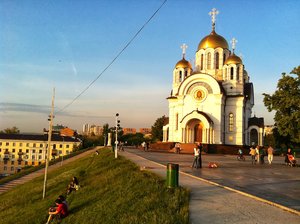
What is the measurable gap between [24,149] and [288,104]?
81.7 m

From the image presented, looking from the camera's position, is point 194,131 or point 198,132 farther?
point 194,131

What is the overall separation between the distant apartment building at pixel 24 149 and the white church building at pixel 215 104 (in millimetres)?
50497

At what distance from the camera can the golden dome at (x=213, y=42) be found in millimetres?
45844

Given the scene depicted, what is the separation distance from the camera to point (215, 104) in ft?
136

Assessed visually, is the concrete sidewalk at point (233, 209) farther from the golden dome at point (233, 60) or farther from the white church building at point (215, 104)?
the golden dome at point (233, 60)

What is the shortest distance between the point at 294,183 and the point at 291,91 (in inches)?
508

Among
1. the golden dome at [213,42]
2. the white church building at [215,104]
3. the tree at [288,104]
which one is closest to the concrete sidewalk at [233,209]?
the tree at [288,104]

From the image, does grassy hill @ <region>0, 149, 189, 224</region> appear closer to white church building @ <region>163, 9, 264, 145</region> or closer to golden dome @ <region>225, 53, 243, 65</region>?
white church building @ <region>163, 9, 264, 145</region>

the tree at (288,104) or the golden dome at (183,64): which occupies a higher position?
the golden dome at (183,64)

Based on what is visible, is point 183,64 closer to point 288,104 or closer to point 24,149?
point 288,104

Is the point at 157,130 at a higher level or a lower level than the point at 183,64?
lower

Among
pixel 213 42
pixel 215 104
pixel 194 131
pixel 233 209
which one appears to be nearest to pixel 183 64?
pixel 213 42

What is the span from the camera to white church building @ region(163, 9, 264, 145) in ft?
135

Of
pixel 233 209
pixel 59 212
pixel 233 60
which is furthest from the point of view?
pixel 233 60
